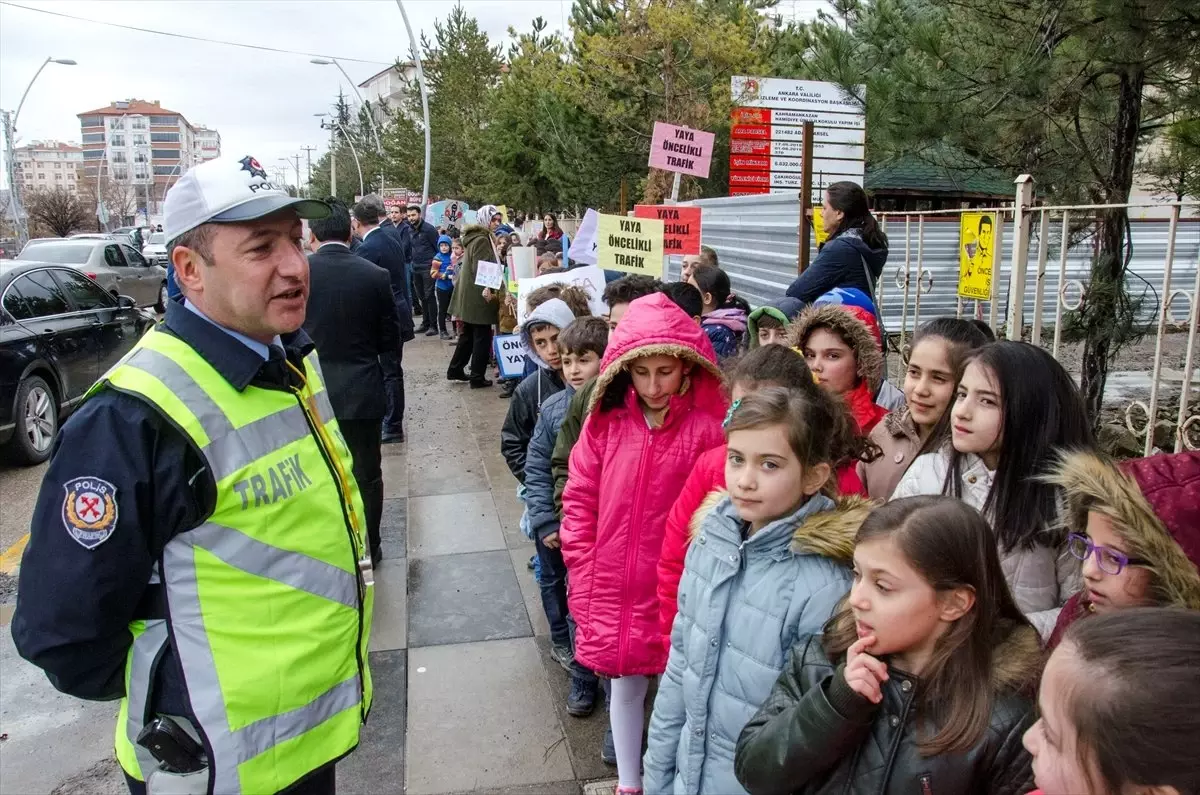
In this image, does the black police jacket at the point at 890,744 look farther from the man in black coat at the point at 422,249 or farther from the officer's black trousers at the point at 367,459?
the man in black coat at the point at 422,249

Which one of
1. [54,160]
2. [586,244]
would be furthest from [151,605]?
[54,160]

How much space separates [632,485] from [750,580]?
837 mm

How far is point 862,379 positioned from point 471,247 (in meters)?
7.44

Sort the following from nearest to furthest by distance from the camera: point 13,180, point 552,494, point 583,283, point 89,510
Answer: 1. point 89,510
2. point 552,494
3. point 583,283
4. point 13,180

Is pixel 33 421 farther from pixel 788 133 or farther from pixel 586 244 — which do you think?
pixel 788 133

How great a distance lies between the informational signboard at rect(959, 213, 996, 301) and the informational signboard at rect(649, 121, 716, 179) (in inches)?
127

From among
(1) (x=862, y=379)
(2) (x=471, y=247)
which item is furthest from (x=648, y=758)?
(2) (x=471, y=247)

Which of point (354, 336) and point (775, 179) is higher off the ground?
point (775, 179)

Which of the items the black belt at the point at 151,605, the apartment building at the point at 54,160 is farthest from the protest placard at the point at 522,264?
the apartment building at the point at 54,160

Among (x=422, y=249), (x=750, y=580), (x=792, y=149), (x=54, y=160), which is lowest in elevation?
(x=750, y=580)

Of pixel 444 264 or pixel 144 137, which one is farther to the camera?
pixel 144 137

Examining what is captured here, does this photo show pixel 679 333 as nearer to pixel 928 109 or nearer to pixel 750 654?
pixel 750 654

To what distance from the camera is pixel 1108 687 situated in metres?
1.14

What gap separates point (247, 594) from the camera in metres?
1.85
